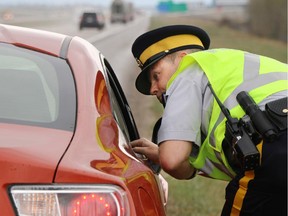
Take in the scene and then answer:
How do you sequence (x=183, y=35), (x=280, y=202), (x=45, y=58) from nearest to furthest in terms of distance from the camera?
(x=280, y=202)
(x=45, y=58)
(x=183, y=35)

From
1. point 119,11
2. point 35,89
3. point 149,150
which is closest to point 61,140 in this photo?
point 35,89

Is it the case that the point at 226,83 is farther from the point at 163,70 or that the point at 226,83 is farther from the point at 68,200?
the point at 68,200

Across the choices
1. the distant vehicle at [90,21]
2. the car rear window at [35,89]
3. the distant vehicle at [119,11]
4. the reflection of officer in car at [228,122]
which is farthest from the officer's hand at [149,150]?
the distant vehicle at [119,11]

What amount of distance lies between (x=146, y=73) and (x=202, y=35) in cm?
34

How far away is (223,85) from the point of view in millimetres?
2695

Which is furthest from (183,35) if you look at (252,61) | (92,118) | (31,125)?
(31,125)

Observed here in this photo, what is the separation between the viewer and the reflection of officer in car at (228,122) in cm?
250

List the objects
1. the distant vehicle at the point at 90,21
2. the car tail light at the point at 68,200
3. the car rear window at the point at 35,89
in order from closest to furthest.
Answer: the car tail light at the point at 68,200
the car rear window at the point at 35,89
the distant vehicle at the point at 90,21

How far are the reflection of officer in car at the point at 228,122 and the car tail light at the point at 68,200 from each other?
0.65 meters

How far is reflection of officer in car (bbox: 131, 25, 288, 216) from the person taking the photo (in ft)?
8.21

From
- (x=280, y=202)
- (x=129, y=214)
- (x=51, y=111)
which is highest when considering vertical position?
(x=51, y=111)

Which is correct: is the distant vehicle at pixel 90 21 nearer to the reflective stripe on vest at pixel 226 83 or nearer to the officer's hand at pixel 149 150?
the officer's hand at pixel 149 150

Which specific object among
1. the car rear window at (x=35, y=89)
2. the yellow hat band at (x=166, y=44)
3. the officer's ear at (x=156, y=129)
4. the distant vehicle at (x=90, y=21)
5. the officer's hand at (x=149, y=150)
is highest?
the yellow hat band at (x=166, y=44)

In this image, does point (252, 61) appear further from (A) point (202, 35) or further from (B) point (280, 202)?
(B) point (280, 202)
